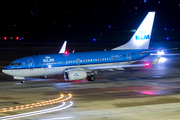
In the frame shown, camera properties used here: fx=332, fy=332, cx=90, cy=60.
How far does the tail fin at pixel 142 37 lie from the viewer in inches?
1998

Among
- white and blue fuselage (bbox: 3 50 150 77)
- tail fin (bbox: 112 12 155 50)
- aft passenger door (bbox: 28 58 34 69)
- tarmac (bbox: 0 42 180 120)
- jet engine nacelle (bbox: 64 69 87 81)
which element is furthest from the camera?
tail fin (bbox: 112 12 155 50)

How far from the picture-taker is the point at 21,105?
2886 centimetres

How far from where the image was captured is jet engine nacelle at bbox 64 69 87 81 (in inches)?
1625

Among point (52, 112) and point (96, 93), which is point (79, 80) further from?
point (52, 112)

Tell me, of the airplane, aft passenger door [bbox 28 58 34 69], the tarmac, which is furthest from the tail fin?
aft passenger door [bbox 28 58 34 69]

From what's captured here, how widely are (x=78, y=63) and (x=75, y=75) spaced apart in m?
3.46

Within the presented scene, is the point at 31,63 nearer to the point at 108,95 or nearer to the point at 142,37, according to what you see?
the point at 108,95

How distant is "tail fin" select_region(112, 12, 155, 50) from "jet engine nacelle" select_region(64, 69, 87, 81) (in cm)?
1085

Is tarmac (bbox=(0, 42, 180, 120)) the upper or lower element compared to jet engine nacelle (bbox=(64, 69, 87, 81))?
lower

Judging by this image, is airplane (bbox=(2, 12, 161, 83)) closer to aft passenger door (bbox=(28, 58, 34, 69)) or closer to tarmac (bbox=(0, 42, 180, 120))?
aft passenger door (bbox=(28, 58, 34, 69))

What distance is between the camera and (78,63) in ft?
146

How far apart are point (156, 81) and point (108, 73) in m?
10.5

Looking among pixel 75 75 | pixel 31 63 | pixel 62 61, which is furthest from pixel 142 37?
pixel 31 63

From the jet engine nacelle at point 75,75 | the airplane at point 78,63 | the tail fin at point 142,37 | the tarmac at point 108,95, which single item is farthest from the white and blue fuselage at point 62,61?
the jet engine nacelle at point 75,75
